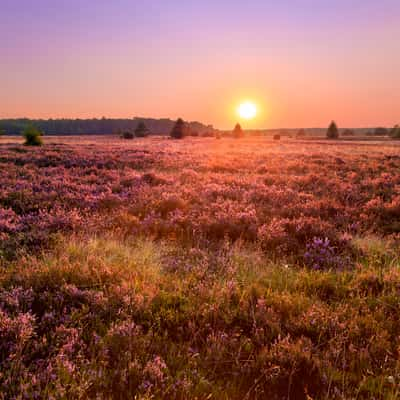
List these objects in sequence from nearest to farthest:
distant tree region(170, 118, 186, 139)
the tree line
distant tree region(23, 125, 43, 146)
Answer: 1. distant tree region(23, 125, 43, 146)
2. distant tree region(170, 118, 186, 139)
3. the tree line

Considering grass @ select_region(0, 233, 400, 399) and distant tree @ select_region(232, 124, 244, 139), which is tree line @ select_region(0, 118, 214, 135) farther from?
grass @ select_region(0, 233, 400, 399)

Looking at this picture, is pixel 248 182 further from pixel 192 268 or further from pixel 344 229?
pixel 192 268

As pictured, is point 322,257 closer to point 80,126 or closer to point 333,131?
point 333,131

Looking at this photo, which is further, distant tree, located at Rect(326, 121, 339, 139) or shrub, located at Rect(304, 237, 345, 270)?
distant tree, located at Rect(326, 121, 339, 139)

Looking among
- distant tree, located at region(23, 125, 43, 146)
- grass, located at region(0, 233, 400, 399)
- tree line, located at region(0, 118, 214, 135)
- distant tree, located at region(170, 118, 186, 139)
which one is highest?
tree line, located at region(0, 118, 214, 135)

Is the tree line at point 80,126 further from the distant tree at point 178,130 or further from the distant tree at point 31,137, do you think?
the distant tree at point 31,137

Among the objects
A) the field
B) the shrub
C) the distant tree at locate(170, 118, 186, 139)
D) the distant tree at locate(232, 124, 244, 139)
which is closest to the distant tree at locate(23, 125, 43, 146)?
the field

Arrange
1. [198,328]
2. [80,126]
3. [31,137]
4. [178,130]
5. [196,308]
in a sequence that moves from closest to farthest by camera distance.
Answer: [198,328]
[196,308]
[31,137]
[178,130]
[80,126]

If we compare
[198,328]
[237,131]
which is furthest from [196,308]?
[237,131]

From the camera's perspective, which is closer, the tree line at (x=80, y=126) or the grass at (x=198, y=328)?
the grass at (x=198, y=328)

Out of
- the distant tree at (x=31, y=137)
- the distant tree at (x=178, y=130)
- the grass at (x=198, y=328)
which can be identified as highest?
the distant tree at (x=178, y=130)

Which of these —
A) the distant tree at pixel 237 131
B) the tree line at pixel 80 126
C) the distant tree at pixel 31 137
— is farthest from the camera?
the tree line at pixel 80 126

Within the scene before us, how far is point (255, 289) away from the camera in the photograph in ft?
13.2

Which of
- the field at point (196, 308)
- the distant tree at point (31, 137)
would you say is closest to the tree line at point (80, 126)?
the distant tree at point (31, 137)
